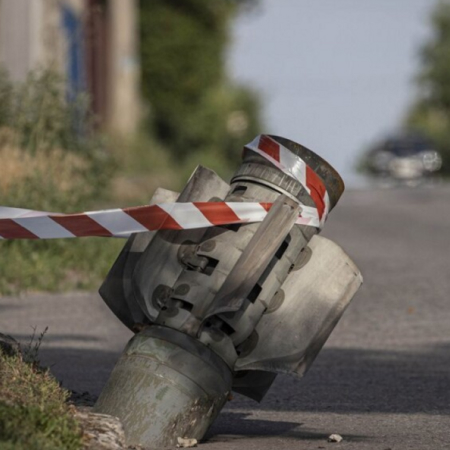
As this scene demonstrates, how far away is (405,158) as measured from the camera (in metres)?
44.5

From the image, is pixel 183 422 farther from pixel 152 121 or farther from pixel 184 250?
pixel 152 121

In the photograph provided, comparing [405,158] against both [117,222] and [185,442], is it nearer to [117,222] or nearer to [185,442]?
[117,222]

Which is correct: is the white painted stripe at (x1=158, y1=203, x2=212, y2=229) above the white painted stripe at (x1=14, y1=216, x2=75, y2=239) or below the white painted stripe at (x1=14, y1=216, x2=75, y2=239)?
above

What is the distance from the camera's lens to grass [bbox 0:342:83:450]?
5.20m

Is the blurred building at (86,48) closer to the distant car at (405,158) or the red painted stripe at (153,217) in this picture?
the distant car at (405,158)

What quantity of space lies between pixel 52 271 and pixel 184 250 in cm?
690

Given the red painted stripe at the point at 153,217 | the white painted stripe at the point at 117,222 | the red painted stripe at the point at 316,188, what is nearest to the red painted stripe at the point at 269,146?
the red painted stripe at the point at 316,188

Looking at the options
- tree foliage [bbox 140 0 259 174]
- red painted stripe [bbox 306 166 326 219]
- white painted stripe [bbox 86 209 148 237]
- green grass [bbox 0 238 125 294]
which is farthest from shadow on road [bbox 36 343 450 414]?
tree foliage [bbox 140 0 259 174]

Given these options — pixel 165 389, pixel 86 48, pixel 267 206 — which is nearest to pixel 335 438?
pixel 165 389

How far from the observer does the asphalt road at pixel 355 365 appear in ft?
21.6

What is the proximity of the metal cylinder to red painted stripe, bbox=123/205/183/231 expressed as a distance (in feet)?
1.44

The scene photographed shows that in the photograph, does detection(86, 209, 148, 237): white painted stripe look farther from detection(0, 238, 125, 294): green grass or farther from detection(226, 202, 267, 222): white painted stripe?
detection(0, 238, 125, 294): green grass

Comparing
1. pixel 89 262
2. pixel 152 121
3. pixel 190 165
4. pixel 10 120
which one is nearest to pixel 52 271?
pixel 89 262

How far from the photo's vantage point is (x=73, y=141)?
53.4 ft
